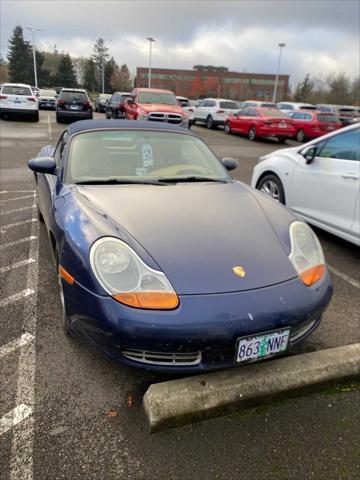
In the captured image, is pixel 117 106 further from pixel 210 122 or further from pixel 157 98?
pixel 210 122

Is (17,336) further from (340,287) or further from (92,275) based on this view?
(340,287)

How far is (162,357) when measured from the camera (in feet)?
6.56

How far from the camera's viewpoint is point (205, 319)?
6.25ft

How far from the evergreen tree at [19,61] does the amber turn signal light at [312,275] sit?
76.2 meters

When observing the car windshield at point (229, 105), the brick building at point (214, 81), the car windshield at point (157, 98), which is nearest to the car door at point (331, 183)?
the car windshield at point (157, 98)

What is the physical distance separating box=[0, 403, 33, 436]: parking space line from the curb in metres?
0.64

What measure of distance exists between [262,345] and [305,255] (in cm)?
73

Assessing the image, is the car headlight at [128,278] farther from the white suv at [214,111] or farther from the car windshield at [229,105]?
the car windshield at [229,105]

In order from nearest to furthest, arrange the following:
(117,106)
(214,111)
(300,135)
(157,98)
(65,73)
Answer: (157,98)
(300,135)
(117,106)
(214,111)
(65,73)

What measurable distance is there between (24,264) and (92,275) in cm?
195

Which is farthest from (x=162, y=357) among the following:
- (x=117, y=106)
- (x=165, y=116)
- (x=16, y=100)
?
(x=16, y=100)

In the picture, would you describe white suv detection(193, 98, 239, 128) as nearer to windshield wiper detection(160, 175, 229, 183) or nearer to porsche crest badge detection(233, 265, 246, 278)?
windshield wiper detection(160, 175, 229, 183)

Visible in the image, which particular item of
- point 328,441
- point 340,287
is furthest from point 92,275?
point 340,287

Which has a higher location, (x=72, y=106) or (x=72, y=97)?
(x=72, y=97)
